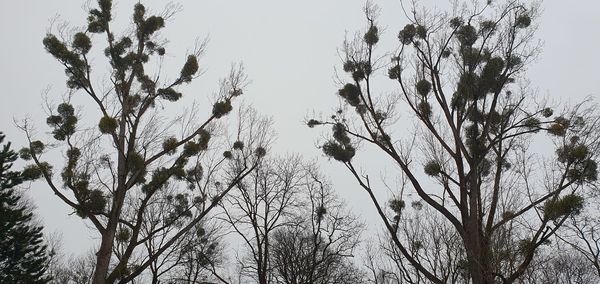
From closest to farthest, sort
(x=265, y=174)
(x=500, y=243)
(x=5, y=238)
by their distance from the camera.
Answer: (x=500, y=243), (x=265, y=174), (x=5, y=238)

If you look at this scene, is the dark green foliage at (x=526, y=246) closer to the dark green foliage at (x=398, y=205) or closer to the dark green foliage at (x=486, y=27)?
the dark green foliage at (x=398, y=205)

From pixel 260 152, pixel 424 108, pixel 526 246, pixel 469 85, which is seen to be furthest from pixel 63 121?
pixel 526 246

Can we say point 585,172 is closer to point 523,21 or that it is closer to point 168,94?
point 523,21

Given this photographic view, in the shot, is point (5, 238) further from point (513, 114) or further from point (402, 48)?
point (513, 114)

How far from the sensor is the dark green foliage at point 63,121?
959 centimetres

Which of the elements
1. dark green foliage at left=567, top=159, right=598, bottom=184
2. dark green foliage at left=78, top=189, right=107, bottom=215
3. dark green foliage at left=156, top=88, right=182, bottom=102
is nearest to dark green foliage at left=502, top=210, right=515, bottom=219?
dark green foliage at left=567, top=159, right=598, bottom=184

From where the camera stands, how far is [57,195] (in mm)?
8930

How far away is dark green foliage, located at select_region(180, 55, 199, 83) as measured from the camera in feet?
34.5

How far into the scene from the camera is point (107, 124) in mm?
9203

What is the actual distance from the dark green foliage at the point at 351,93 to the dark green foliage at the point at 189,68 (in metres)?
3.28

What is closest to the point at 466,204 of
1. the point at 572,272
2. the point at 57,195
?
the point at 57,195

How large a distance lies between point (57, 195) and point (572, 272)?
23.0m

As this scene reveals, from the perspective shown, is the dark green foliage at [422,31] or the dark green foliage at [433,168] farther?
the dark green foliage at [422,31]

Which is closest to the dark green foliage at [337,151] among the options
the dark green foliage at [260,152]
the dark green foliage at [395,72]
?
the dark green foliage at [395,72]
